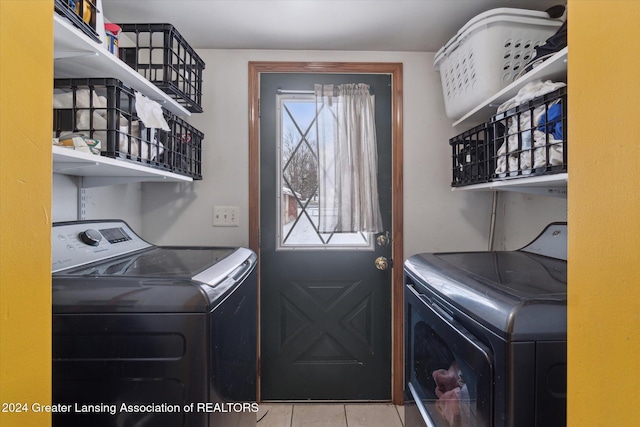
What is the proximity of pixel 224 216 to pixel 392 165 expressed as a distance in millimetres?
1042

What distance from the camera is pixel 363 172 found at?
1960 mm

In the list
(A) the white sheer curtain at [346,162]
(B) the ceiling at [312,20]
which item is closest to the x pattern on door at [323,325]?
(A) the white sheer curtain at [346,162]

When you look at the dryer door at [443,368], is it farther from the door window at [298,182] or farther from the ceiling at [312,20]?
the ceiling at [312,20]

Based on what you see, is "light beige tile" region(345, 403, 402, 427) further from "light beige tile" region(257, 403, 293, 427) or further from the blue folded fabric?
the blue folded fabric

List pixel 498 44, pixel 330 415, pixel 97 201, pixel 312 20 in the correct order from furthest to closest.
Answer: pixel 330 415 < pixel 312 20 < pixel 97 201 < pixel 498 44

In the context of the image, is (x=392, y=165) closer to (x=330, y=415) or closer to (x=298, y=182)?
(x=298, y=182)

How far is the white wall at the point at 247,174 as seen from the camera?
78.6 inches

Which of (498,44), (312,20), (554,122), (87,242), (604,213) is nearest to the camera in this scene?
(604,213)

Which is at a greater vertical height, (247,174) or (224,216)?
(247,174)

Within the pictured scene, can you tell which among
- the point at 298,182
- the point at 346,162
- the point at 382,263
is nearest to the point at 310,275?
the point at 382,263

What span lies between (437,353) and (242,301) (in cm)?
67

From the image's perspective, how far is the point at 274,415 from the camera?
6.20 ft

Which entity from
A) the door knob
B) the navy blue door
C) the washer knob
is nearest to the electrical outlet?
the navy blue door

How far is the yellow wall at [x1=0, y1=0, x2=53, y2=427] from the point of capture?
47cm
